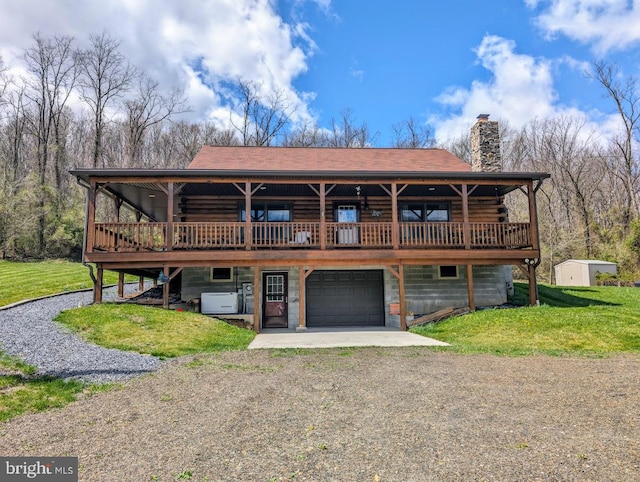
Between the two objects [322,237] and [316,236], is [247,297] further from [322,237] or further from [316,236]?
[322,237]

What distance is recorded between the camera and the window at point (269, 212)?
14164mm

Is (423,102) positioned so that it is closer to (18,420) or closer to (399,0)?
(399,0)

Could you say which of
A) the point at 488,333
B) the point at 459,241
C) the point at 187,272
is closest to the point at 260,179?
the point at 187,272

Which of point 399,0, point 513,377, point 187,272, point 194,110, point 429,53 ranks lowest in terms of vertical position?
point 513,377

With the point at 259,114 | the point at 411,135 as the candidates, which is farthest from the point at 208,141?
the point at 411,135

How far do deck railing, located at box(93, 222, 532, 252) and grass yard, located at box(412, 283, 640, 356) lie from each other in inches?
103

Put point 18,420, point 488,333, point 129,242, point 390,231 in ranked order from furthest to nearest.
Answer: point 390,231 → point 129,242 → point 488,333 → point 18,420

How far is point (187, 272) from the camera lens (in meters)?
13.1

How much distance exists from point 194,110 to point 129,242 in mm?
25323

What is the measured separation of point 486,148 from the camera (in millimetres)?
15195

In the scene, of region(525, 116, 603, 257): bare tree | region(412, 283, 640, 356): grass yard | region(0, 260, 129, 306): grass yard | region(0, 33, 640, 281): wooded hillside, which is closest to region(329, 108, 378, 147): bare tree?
region(0, 33, 640, 281): wooded hillside

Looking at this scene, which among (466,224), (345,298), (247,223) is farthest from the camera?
(345,298)

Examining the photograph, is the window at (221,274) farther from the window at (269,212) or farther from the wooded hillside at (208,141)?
the wooded hillside at (208,141)

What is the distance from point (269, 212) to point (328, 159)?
12.3ft
